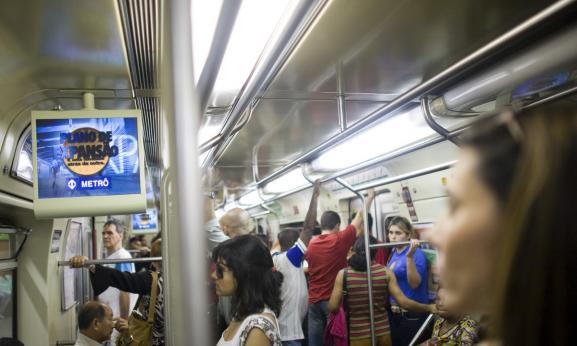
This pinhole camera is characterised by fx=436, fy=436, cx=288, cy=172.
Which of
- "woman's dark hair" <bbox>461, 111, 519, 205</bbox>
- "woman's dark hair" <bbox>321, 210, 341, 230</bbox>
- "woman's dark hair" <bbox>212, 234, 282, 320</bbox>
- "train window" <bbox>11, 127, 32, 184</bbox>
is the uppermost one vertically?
"train window" <bbox>11, 127, 32, 184</bbox>

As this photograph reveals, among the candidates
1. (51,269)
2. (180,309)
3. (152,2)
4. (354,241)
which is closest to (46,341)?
(51,269)

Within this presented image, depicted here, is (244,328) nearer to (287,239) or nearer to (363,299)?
(363,299)

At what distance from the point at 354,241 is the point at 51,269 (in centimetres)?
280

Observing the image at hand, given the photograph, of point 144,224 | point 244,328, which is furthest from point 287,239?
point 144,224

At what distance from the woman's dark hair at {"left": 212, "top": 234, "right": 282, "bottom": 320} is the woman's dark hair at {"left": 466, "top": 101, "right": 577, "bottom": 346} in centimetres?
167

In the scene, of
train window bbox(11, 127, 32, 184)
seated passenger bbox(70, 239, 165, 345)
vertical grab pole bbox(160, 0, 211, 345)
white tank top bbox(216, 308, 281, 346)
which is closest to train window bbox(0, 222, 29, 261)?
train window bbox(11, 127, 32, 184)

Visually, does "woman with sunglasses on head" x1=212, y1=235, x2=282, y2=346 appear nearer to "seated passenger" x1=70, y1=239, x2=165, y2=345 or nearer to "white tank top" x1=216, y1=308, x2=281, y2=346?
"white tank top" x1=216, y1=308, x2=281, y2=346

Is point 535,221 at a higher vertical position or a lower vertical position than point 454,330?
higher

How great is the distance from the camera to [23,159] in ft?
11.0

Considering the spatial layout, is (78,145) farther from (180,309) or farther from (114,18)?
(180,309)

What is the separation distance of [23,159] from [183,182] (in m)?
3.37

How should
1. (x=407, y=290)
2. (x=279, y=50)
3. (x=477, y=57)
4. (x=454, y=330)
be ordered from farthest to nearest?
(x=407, y=290), (x=454, y=330), (x=477, y=57), (x=279, y=50)

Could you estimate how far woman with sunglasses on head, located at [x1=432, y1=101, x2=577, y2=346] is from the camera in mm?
632

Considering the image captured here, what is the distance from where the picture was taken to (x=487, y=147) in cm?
66
